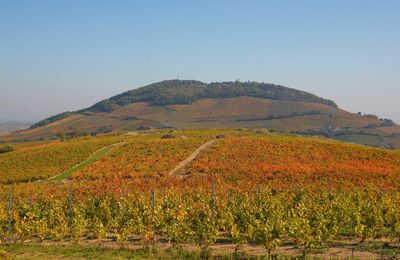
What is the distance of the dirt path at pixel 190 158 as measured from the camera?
2470 inches

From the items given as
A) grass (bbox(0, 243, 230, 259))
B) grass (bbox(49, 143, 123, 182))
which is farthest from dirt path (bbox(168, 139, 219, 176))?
grass (bbox(0, 243, 230, 259))

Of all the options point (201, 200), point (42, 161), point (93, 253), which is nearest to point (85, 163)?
point (42, 161)

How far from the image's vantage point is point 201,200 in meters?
32.0

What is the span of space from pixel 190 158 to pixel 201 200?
3955 cm

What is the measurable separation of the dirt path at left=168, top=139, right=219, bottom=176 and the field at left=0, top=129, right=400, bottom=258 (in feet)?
1.15

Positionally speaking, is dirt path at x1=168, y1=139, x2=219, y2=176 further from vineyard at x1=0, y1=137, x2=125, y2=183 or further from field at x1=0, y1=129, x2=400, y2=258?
vineyard at x1=0, y1=137, x2=125, y2=183

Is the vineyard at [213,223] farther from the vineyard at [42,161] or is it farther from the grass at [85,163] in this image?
the vineyard at [42,161]

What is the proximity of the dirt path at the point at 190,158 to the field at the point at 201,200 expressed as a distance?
0.35 m

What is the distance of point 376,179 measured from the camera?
52.2m

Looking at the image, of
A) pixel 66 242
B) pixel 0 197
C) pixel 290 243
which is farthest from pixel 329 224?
pixel 0 197

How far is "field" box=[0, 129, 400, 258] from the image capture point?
2248cm

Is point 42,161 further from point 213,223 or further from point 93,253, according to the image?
point 213,223

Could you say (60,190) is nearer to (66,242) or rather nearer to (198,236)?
(66,242)

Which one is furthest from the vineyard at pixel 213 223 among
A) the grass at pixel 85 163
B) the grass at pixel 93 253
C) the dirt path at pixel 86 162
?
the dirt path at pixel 86 162
